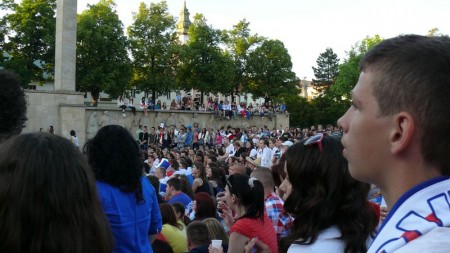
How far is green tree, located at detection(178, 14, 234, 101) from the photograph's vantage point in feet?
200

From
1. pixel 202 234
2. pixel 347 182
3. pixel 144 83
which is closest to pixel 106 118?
pixel 144 83

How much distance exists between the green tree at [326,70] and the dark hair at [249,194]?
96.4 meters

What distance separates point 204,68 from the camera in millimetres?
61000

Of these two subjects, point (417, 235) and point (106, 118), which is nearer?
point (417, 235)

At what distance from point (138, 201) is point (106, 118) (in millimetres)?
32445

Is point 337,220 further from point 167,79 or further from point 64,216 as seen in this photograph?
point 167,79

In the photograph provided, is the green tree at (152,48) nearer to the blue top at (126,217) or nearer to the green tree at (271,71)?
the green tree at (271,71)

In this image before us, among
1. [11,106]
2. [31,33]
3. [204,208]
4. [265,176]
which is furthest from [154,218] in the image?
[31,33]

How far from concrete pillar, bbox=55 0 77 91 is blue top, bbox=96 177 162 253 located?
98.2 feet

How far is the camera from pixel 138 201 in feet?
13.3

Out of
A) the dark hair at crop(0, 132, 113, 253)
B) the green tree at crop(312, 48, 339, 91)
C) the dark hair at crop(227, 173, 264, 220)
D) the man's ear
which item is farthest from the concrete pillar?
the green tree at crop(312, 48, 339, 91)

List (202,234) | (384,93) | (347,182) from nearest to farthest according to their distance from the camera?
(384,93) → (347,182) → (202,234)

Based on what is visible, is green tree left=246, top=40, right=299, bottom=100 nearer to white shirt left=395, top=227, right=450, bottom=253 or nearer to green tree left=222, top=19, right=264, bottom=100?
green tree left=222, top=19, right=264, bottom=100

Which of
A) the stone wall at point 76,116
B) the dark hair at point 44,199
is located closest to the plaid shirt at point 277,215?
the dark hair at point 44,199
